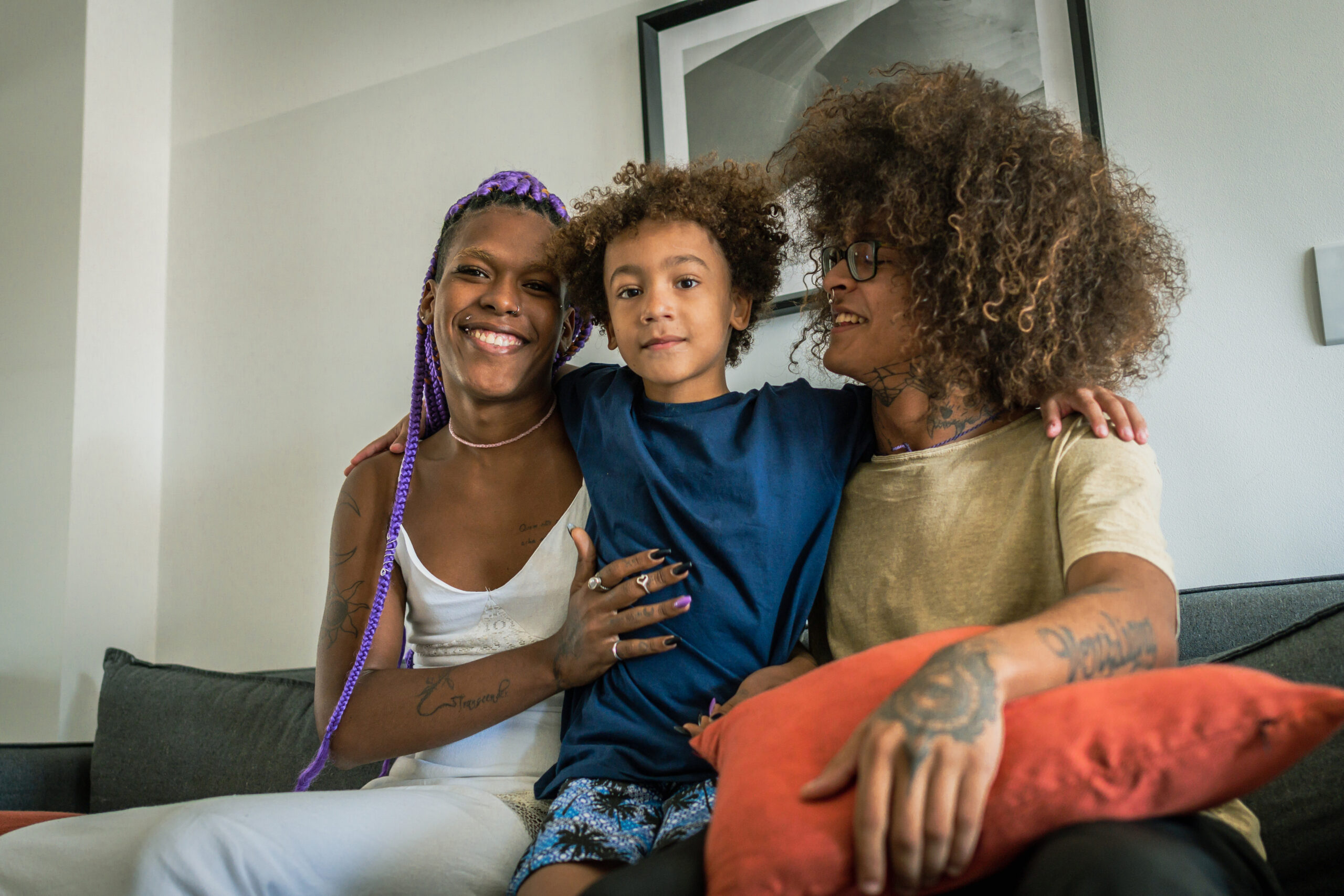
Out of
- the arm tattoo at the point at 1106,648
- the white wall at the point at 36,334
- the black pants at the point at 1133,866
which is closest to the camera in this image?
the black pants at the point at 1133,866

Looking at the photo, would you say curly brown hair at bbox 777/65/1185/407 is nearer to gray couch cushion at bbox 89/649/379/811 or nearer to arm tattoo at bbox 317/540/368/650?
arm tattoo at bbox 317/540/368/650

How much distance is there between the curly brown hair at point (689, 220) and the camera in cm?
152

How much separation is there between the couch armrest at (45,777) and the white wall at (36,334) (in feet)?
1.04

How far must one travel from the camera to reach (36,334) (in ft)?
8.19

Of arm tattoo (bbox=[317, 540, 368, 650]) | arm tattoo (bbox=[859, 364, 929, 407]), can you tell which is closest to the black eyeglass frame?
arm tattoo (bbox=[859, 364, 929, 407])

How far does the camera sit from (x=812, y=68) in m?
1.89

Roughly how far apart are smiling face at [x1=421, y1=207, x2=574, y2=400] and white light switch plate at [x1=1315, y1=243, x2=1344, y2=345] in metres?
1.23

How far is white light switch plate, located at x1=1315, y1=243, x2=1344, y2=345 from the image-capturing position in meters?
1.51

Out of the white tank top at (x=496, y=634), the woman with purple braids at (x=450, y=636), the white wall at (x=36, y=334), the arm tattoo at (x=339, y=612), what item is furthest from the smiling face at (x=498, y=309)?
the white wall at (x=36, y=334)

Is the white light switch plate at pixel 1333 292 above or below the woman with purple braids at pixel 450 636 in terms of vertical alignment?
above

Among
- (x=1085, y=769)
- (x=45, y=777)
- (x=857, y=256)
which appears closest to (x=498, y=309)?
(x=857, y=256)

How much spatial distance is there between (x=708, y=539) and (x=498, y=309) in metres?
0.57

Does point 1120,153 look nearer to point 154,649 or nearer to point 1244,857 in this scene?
point 1244,857

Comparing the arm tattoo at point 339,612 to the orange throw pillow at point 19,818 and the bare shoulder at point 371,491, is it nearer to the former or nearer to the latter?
→ the bare shoulder at point 371,491
